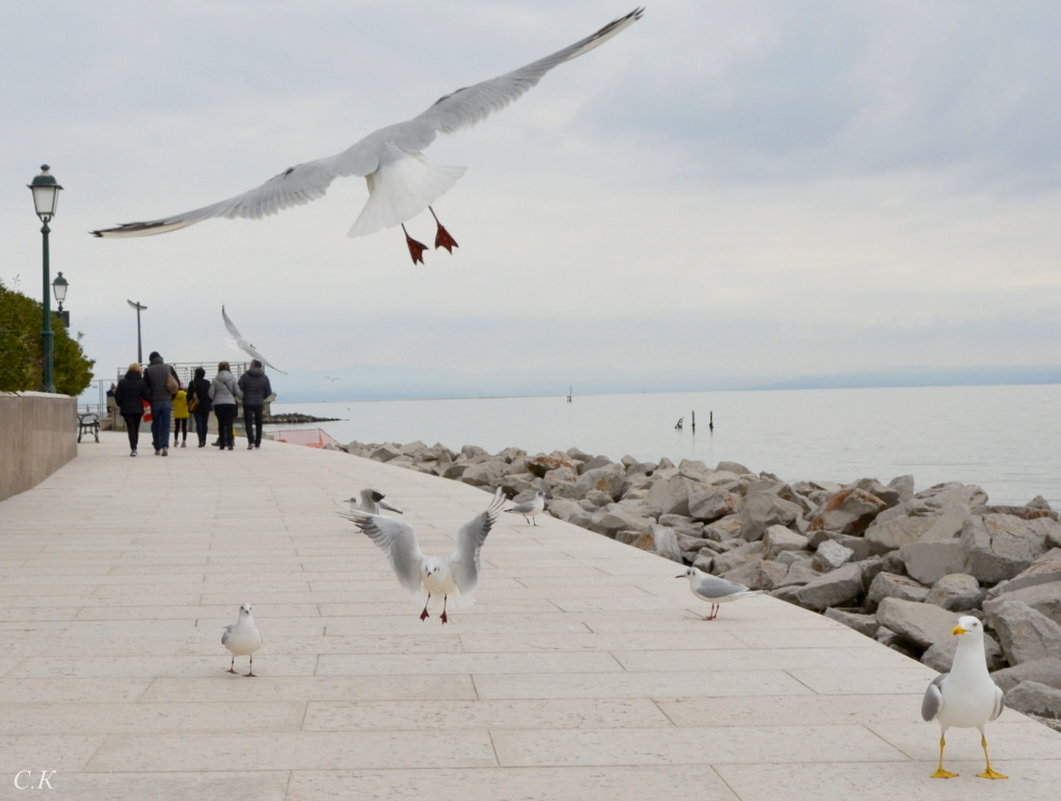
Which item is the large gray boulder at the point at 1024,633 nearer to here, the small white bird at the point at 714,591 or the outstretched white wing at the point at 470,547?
the small white bird at the point at 714,591

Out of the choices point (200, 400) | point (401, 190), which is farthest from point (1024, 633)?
point (200, 400)

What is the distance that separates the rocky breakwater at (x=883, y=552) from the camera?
7227mm

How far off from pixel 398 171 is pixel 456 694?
222cm

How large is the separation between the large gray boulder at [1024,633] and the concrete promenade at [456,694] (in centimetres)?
140

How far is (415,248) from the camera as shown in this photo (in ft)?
16.3

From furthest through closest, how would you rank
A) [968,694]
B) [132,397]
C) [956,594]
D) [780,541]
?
[132,397] → [780,541] → [956,594] → [968,694]

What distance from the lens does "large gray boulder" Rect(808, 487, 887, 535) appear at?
44.7 feet

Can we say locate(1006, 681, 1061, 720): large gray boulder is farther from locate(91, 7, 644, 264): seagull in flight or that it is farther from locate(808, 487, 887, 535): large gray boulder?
locate(808, 487, 887, 535): large gray boulder

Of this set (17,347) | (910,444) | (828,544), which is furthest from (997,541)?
(910,444)

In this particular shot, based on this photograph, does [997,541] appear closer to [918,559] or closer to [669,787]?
[918,559]

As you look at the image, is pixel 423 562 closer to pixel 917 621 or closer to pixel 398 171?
pixel 398 171

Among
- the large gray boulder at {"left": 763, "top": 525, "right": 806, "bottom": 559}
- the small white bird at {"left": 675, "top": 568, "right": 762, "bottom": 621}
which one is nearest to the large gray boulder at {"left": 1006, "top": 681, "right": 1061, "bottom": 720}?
the small white bird at {"left": 675, "top": 568, "right": 762, "bottom": 621}

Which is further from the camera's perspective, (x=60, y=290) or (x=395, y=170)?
(x=60, y=290)

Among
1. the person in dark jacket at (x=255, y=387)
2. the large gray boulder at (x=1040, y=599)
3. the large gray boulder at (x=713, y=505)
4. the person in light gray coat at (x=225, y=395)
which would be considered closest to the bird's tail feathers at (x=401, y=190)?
the large gray boulder at (x=1040, y=599)
